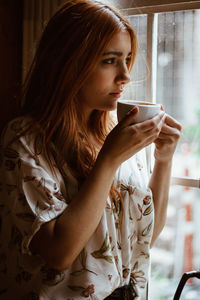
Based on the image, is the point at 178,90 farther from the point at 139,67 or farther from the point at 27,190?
the point at 27,190

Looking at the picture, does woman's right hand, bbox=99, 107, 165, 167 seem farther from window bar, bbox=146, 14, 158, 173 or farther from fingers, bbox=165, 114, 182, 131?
window bar, bbox=146, 14, 158, 173

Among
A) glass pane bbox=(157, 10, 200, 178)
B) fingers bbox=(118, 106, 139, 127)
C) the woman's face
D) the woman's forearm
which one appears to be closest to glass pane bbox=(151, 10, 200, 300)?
glass pane bbox=(157, 10, 200, 178)

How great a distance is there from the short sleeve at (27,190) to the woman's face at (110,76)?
0.24 m

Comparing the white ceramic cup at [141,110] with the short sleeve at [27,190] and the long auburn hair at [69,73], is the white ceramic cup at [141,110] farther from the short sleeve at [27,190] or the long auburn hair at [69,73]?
the short sleeve at [27,190]

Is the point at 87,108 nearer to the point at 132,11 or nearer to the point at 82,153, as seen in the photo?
the point at 82,153

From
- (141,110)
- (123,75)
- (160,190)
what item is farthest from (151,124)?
(160,190)

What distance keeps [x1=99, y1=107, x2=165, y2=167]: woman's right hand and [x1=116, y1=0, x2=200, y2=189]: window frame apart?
15.1 inches

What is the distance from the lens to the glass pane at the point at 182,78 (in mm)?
1223

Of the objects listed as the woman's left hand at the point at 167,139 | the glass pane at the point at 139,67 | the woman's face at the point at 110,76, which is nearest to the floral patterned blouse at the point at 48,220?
the woman's left hand at the point at 167,139

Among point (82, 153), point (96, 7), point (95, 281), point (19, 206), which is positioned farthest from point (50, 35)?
point (95, 281)

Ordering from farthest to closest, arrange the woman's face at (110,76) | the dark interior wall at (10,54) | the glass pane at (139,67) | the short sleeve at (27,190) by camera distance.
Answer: the dark interior wall at (10,54), the glass pane at (139,67), the woman's face at (110,76), the short sleeve at (27,190)

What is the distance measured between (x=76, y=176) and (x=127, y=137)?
21cm

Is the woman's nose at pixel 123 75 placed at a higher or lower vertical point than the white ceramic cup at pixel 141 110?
higher

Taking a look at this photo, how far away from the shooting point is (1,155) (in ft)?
3.21
